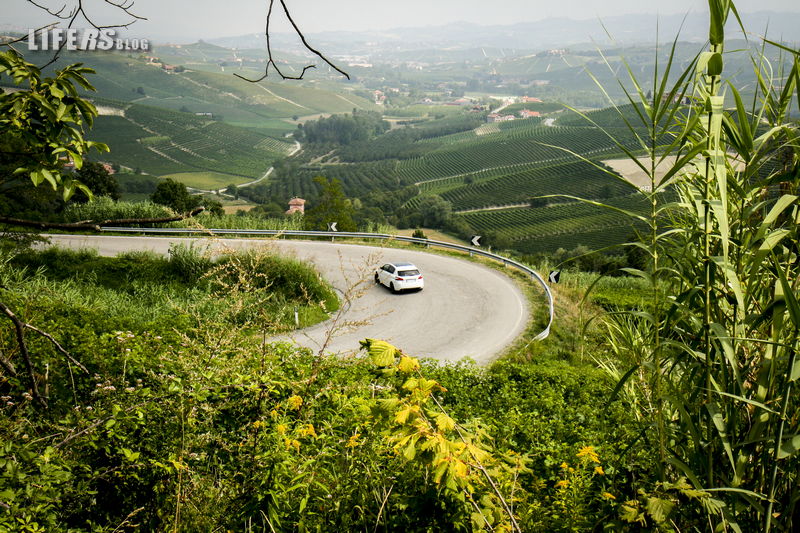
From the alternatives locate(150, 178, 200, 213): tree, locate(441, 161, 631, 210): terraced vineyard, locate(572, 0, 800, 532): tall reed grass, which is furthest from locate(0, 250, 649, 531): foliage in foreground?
locate(441, 161, 631, 210): terraced vineyard

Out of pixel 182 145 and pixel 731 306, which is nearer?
pixel 731 306

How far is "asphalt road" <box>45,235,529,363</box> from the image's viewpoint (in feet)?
45.5

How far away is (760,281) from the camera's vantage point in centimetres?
236

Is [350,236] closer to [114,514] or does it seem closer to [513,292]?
[513,292]

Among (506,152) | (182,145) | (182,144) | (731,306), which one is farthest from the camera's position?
(182,144)

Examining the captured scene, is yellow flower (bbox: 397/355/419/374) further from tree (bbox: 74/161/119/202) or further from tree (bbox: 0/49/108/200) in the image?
tree (bbox: 74/161/119/202)

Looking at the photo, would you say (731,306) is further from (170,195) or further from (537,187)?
(537,187)

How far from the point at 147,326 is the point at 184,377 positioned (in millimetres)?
3663

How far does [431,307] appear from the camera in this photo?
16.9 meters

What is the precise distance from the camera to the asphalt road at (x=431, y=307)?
45.5ft

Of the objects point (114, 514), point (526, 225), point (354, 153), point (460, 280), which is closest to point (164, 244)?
point (460, 280)

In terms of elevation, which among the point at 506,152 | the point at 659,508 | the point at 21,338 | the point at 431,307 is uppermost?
the point at 21,338

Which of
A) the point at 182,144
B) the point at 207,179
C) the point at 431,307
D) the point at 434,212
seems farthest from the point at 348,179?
the point at 431,307

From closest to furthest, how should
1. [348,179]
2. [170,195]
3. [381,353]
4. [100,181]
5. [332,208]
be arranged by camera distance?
1. [381,353]
2. [170,195]
3. [100,181]
4. [332,208]
5. [348,179]
